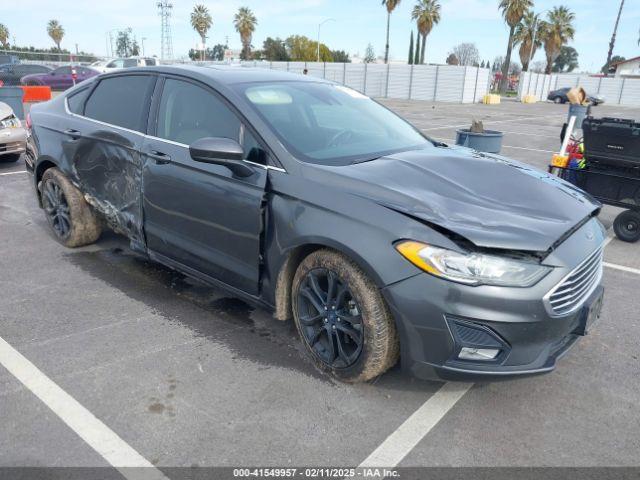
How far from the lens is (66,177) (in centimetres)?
471

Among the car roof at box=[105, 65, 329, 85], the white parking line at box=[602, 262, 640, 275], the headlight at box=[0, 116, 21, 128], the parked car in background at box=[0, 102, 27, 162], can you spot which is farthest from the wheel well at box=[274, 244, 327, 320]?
the headlight at box=[0, 116, 21, 128]

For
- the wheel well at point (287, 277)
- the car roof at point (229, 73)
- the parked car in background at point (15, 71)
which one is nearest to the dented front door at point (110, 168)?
the car roof at point (229, 73)

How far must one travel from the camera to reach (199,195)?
3.39 meters

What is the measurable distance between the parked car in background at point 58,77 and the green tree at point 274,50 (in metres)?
51.1

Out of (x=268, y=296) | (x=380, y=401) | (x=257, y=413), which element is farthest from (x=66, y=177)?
(x=380, y=401)

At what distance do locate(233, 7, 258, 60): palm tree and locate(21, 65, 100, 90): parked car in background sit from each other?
4255 centimetres

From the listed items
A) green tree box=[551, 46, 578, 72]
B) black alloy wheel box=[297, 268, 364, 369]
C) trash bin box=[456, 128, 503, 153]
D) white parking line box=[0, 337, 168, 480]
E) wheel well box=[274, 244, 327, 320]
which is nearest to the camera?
white parking line box=[0, 337, 168, 480]

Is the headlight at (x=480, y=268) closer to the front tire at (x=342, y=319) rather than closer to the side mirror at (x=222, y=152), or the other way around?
the front tire at (x=342, y=319)

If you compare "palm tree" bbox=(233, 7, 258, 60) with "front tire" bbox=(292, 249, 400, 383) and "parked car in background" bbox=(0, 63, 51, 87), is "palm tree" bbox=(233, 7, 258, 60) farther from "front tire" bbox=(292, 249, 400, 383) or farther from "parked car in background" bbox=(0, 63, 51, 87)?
"front tire" bbox=(292, 249, 400, 383)

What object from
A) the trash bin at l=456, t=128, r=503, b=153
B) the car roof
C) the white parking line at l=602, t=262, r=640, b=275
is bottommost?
the white parking line at l=602, t=262, r=640, b=275

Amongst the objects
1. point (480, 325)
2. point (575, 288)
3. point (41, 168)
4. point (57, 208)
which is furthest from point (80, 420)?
point (41, 168)

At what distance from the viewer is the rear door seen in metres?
3.93

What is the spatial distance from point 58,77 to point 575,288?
29445 mm

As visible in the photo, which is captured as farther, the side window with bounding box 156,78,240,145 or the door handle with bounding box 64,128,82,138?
the door handle with bounding box 64,128,82,138
